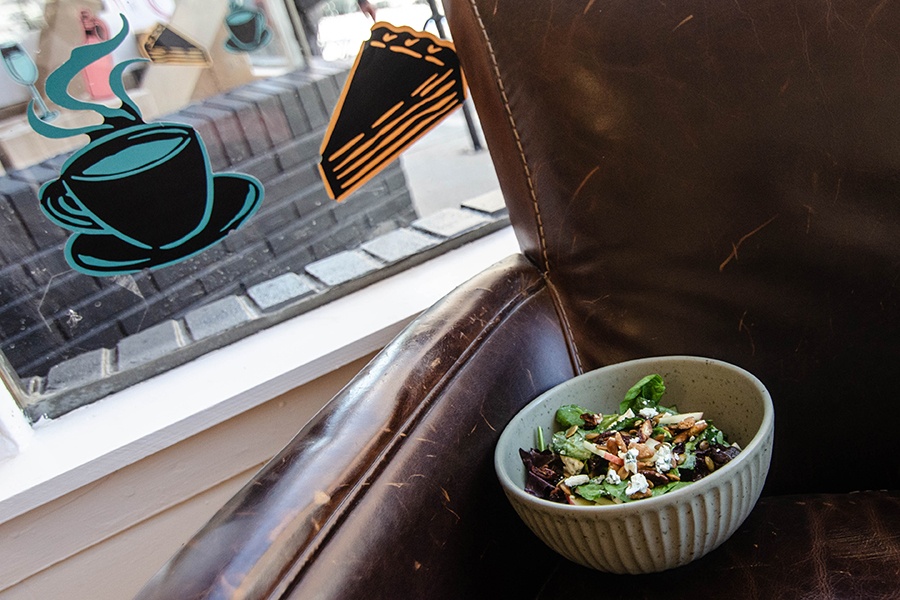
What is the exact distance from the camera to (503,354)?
67cm

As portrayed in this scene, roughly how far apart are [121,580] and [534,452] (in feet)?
1.92

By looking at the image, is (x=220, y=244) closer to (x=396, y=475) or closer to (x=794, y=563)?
(x=396, y=475)

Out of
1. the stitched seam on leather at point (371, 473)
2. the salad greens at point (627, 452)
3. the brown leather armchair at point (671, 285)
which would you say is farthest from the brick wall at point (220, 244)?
the salad greens at point (627, 452)

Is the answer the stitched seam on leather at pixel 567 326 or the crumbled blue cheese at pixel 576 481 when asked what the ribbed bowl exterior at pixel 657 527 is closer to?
the crumbled blue cheese at pixel 576 481

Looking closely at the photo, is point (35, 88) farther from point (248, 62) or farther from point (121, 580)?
point (121, 580)

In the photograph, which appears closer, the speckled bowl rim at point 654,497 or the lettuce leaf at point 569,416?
the speckled bowl rim at point 654,497

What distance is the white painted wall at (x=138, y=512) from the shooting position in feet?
2.70

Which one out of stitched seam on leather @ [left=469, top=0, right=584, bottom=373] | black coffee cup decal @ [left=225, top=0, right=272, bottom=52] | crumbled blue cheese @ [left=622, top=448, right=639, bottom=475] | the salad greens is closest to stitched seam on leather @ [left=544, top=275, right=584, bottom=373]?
stitched seam on leather @ [left=469, top=0, right=584, bottom=373]

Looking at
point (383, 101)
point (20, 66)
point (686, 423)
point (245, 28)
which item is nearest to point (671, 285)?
point (686, 423)

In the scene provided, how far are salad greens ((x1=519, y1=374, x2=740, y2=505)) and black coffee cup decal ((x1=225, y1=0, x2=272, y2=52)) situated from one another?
23.7 inches

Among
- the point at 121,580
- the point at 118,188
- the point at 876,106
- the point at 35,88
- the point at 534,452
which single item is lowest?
the point at 121,580

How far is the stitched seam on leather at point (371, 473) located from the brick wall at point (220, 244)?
40 cm

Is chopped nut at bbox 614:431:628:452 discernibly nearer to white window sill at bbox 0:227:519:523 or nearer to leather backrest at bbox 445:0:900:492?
leather backrest at bbox 445:0:900:492

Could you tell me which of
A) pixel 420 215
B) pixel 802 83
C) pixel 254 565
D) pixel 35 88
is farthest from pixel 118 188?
pixel 802 83
